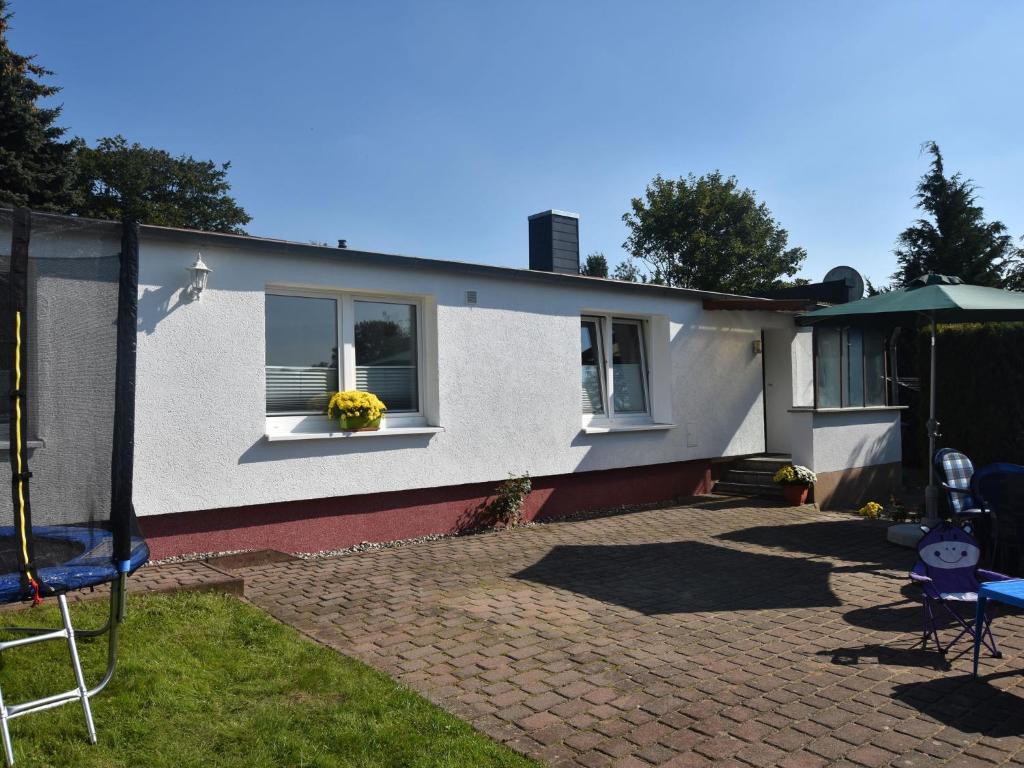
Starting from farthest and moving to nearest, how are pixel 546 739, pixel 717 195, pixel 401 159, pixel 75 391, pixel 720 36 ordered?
1. pixel 717 195
2. pixel 401 159
3. pixel 720 36
4. pixel 546 739
5. pixel 75 391

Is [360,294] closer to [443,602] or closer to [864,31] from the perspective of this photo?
[443,602]

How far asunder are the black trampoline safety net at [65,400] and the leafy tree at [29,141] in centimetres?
2341

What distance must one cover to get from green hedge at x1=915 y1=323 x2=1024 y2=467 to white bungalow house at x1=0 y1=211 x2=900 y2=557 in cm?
153

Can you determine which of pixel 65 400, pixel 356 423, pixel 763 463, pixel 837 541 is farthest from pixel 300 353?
pixel 763 463

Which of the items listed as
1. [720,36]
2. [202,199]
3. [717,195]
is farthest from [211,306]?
[202,199]

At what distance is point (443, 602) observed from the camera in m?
5.83

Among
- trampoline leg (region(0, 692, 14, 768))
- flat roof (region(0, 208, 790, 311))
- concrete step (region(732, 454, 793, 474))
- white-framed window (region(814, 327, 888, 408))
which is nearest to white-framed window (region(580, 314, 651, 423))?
flat roof (region(0, 208, 790, 311))

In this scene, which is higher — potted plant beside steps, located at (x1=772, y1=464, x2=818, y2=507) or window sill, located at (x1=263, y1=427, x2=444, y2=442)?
window sill, located at (x1=263, y1=427, x2=444, y2=442)

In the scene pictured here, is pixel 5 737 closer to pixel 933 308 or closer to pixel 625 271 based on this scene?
pixel 933 308

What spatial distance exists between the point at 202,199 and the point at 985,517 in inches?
1816

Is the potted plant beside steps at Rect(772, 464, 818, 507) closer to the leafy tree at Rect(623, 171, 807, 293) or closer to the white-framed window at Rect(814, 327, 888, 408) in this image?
the white-framed window at Rect(814, 327, 888, 408)

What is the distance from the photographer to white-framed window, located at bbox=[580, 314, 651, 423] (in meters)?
10.7

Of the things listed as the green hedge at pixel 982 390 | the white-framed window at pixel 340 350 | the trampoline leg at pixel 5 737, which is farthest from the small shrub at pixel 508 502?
the trampoline leg at pixel 5 737

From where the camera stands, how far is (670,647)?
482 cm
